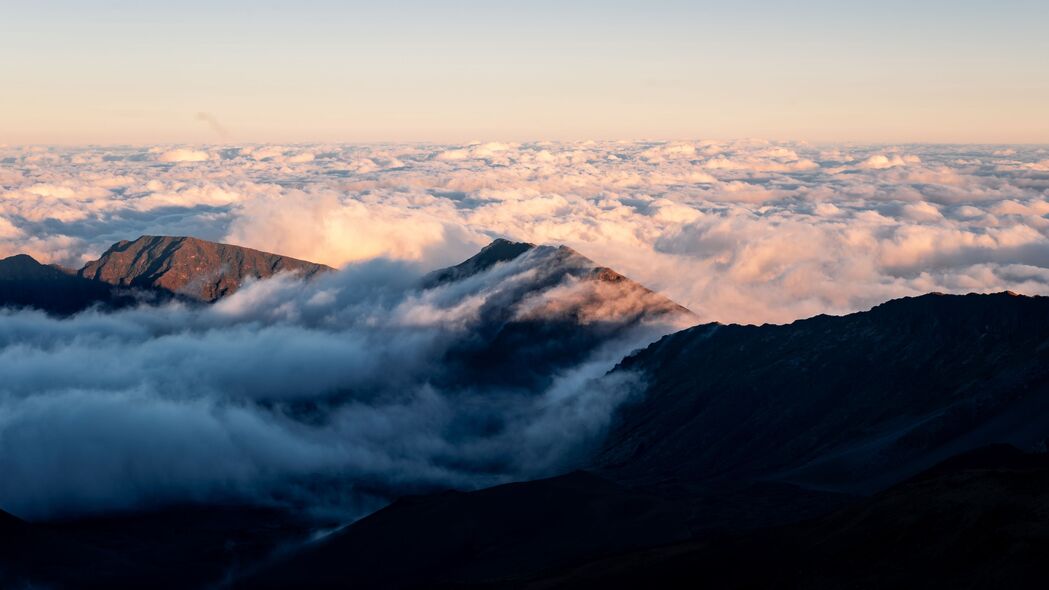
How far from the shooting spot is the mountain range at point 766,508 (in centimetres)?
8881

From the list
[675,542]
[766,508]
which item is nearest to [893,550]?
[675,542]

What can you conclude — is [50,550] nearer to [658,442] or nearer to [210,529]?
[210,529]

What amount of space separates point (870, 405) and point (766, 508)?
49.2m

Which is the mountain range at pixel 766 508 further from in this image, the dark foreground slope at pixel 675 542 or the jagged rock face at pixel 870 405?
the jagged rock face at pixel 870 405

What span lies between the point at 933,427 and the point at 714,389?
59.6 meters

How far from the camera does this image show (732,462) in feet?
557

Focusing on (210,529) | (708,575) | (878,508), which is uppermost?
(878,508)

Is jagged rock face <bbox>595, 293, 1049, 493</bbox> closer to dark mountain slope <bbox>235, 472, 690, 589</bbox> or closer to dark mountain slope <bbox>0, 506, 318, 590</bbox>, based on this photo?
dark mountain slope <bbox>235, 472, 690, 589</bbox>

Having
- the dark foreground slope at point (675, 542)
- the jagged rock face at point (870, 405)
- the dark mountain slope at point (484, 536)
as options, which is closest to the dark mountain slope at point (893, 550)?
the dark foreground slope at point (675, 542)

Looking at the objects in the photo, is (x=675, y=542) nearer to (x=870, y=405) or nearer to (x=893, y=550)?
(x=893, y=550)

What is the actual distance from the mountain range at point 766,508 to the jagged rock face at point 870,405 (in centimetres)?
41

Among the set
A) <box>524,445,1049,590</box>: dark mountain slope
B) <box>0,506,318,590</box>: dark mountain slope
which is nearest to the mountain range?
<box>524,445,1049,590</box>: dark mountain slope

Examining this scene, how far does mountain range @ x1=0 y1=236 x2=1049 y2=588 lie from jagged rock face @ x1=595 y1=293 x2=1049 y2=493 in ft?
1.33

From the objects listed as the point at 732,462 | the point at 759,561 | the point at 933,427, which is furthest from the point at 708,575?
the point at 732,462
